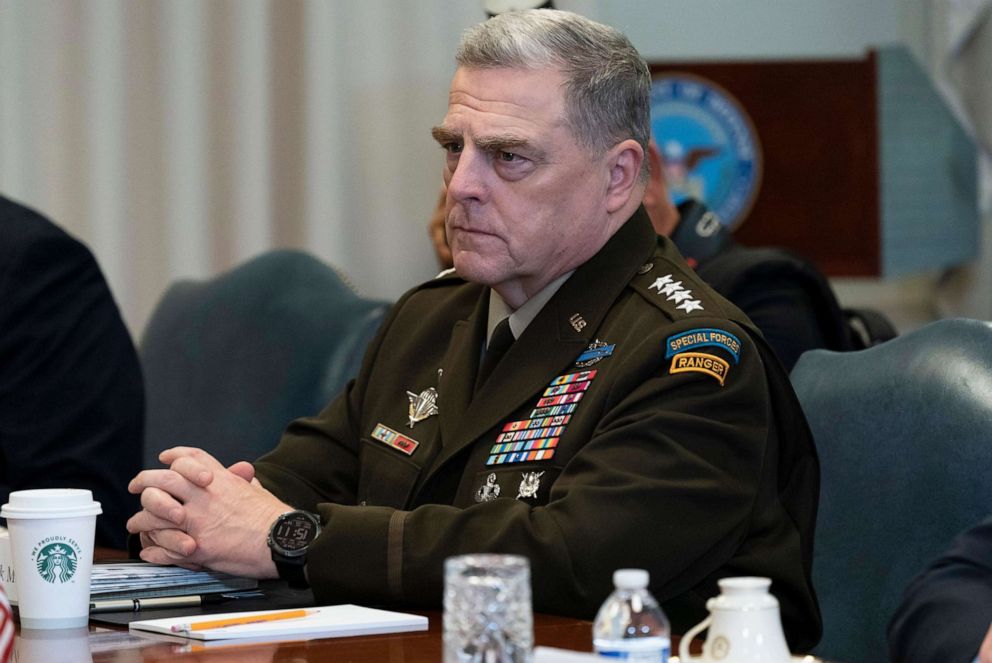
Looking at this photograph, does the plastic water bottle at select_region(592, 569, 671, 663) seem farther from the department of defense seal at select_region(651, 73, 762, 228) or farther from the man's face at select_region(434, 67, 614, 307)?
the department of defense seal at select_region(651, 73, 762, 228)

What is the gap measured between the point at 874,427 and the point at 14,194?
2523 mm

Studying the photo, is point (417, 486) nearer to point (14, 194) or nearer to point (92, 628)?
point (92, 628)

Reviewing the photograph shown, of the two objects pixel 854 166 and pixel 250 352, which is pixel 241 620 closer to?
pixel 250 352

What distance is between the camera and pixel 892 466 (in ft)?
6.24

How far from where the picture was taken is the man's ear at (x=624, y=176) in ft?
6.48

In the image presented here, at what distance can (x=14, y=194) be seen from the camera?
3793mm

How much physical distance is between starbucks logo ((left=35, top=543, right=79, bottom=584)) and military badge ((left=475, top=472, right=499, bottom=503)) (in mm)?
509

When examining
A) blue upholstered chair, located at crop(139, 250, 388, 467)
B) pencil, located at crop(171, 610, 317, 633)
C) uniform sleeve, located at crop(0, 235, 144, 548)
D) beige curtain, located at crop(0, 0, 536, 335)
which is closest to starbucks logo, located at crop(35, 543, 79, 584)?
pencil, located at crop(171, 610, 317, 633)

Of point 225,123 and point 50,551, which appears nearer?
point 50,551

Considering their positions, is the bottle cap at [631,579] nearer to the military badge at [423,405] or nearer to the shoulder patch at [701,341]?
the shoulder patch at [701,341]

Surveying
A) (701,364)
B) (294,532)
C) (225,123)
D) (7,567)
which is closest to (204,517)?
(294,532)

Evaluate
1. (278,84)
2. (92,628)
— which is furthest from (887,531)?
(278,84)

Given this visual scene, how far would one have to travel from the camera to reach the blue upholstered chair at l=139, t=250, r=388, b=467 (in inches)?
114

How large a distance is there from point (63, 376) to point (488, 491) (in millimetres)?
1014
